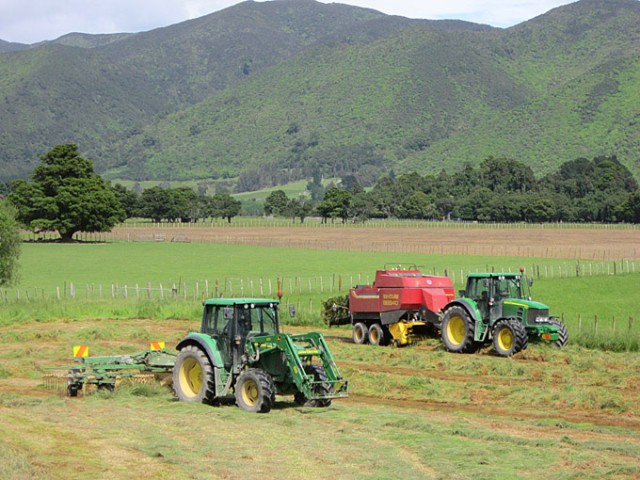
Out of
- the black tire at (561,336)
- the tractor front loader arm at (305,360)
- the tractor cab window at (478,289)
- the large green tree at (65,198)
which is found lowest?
the black tire at (561,336)

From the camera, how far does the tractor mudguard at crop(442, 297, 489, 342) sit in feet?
94.0

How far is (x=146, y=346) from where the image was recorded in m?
31.1

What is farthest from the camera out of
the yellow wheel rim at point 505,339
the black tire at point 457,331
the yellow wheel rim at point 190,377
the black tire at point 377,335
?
the black tire at point 377,335

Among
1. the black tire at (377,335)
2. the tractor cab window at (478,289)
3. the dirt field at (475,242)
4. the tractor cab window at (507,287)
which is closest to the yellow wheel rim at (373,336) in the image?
the black tire at (377,335)

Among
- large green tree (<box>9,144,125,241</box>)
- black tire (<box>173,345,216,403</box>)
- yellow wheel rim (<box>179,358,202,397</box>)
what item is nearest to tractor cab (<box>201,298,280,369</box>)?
black tire (<box>173,345,216,403</box>)

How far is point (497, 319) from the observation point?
29.0 meters

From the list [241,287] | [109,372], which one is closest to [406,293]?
[109,372]

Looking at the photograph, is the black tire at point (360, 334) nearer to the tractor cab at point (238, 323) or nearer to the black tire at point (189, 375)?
the black tire at point (189, 375)

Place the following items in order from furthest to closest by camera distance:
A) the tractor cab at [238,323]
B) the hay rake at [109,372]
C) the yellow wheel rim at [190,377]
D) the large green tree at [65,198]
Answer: the large green tree at [65,198]
the hay rake at [109,372]
the yellow wheel rim at [190,377]
the tractor cab at [238,323]

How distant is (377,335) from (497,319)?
4.53m

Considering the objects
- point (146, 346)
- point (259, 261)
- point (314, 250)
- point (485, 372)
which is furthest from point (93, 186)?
point (485, 372)

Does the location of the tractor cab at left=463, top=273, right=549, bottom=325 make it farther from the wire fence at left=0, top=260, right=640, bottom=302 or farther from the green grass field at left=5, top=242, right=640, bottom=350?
the wire fence at left=0, top=260, right=640, bottom=302

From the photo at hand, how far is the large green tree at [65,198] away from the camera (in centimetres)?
11100

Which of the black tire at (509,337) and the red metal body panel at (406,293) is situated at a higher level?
the red metal body panel at (406,293)
